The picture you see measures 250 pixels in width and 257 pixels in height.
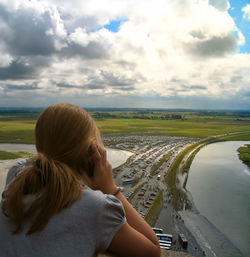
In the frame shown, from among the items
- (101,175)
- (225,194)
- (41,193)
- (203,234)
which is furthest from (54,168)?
(225,194)

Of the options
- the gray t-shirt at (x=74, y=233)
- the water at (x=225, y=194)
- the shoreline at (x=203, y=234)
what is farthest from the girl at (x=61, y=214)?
the water at (x=225, y=194)

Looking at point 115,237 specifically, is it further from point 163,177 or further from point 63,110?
point 163,177

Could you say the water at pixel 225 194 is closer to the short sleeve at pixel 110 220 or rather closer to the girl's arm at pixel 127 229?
the girl's arm at pixel 127 229

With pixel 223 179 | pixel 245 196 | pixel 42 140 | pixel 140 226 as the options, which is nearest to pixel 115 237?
pixel 140 226

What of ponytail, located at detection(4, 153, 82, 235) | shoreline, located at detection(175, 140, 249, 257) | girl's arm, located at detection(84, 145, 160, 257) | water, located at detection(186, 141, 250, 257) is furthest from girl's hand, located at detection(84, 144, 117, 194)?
water, located at detection(186, 141, 250, 257)

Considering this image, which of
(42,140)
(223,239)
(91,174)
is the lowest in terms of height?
(223,239)

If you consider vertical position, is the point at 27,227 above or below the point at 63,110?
below

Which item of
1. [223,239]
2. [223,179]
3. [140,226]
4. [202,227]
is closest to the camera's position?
[140,226]
